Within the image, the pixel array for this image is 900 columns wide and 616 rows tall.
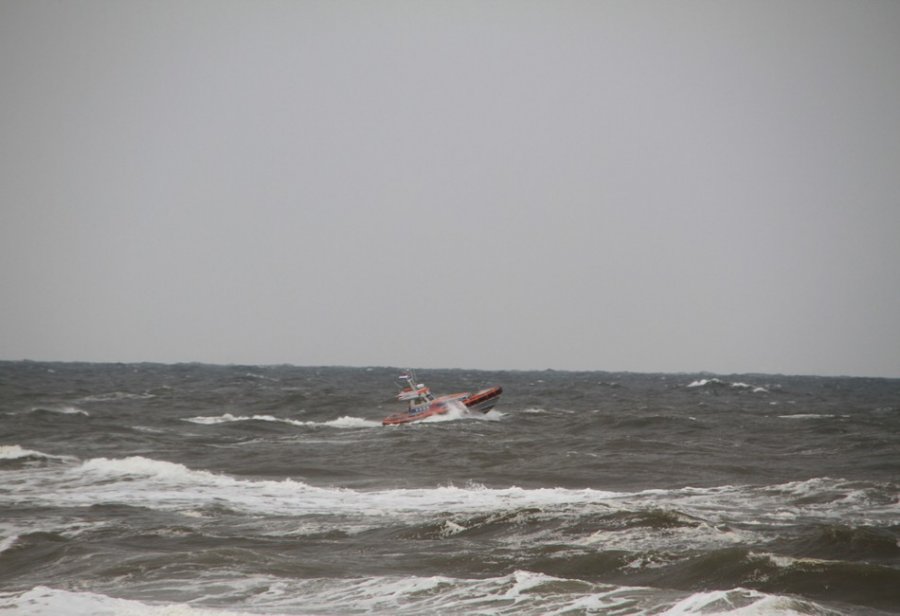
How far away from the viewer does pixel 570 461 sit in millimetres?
27172

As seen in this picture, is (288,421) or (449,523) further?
(288,421)

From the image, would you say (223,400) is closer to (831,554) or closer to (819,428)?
(819,428)

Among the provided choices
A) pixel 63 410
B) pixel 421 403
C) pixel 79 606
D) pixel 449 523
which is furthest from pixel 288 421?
pixel 79 606

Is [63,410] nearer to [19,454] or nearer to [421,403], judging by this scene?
[421,403]

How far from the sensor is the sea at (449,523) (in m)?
11.8

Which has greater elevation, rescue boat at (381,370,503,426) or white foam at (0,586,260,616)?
rescue boat at (381,370,503,426)

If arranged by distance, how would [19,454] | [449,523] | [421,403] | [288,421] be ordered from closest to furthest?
[449,523], [19,454], [421,403], [288,421]

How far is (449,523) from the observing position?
657 inches

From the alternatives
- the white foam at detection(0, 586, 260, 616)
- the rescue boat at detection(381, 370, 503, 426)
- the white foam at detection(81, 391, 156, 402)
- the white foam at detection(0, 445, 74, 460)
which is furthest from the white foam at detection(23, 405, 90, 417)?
the white foam at detection(0, 586, 260, 616)

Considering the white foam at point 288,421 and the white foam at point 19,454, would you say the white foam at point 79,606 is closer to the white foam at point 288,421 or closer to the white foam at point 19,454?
the white foam at point 19,454

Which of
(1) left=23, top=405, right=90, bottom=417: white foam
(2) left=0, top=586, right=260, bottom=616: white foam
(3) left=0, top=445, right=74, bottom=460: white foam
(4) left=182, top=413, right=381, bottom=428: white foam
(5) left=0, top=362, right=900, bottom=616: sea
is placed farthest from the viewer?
(1) left=23, top=405, right=90, bottom=417: white foam

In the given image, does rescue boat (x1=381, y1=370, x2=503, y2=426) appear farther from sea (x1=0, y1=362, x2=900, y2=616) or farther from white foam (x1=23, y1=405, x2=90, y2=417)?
white foam (x1=23, y1=405, x2=90, y2=417)

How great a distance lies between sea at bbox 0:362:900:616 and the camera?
11.8m

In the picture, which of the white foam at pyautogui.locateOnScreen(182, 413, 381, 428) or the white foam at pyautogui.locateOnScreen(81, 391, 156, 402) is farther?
the white foam at pyautogui.locateOnScreen(81, 391, 156, 402)
